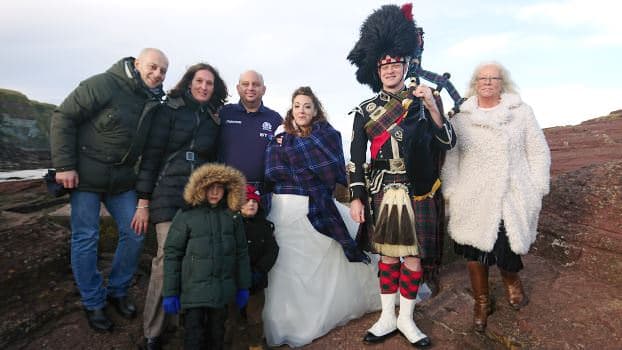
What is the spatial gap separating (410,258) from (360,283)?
0.98 meters

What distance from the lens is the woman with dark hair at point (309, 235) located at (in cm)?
368

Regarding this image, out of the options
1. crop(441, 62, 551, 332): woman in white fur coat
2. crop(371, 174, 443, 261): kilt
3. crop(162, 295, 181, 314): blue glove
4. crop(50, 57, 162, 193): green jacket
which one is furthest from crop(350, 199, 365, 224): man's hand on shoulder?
crop(50, 57, 162, 193): green jacket

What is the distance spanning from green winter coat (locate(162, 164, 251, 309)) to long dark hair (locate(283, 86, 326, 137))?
1045 millimetres

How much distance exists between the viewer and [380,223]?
3.31 metres

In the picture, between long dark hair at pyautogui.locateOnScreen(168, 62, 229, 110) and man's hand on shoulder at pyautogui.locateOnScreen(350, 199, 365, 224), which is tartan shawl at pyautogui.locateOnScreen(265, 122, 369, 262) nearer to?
man's hand on shoulder at pyautogui.locateOnScreen(350, 199, 365, 224)

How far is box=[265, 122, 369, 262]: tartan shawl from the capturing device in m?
3.86

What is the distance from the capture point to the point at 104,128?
3320mm

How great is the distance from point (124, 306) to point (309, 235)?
2138mm

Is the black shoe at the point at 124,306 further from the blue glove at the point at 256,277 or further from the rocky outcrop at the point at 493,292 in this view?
the blue glove at the point at 256,277

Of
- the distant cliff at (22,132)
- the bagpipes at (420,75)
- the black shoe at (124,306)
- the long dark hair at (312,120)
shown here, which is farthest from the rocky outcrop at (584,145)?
the distant cliff at (22,132)

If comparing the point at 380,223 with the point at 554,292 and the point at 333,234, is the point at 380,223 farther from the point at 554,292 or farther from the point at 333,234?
the point at 554,292

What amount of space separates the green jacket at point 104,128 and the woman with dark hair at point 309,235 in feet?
4.55

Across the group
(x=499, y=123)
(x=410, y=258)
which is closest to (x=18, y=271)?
(x=410, y=258)

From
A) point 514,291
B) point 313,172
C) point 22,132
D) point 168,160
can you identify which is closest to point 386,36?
point 313,172
